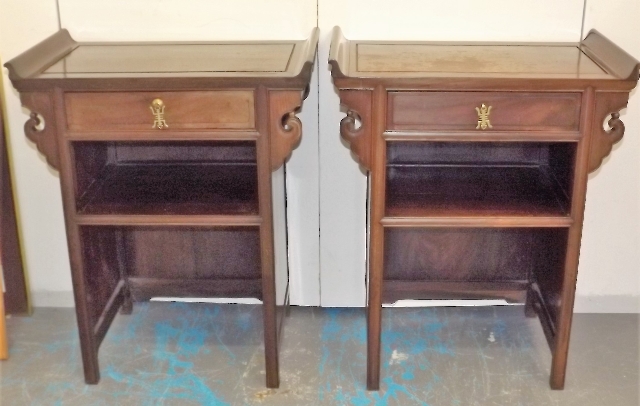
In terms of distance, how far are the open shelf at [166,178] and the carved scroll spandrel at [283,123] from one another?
21 centimetres

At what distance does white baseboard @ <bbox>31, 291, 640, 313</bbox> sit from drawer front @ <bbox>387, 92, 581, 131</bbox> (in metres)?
0.91

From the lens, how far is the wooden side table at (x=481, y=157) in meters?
1.87

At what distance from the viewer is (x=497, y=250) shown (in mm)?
2533

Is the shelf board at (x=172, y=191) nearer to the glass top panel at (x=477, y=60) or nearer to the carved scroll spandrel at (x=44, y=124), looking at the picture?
the carved scroll spandrel at (x=44, y=124)

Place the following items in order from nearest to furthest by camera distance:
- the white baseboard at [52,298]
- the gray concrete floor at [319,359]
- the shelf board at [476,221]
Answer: the shelf board at [476,221] → the gray concrete floor at [319,359] → the white baseboard at [52,298]

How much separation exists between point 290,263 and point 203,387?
21.7 inches

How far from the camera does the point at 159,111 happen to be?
1898mm

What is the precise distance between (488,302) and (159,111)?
1.38 metres

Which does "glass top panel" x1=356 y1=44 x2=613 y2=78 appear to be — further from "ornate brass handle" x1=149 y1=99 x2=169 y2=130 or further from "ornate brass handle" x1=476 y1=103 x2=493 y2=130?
"ornate brass handle" x1=149 y1=99 x2=169 y2=130

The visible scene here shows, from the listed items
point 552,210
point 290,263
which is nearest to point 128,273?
point 290,263

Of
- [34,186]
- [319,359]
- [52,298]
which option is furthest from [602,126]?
[52,298]

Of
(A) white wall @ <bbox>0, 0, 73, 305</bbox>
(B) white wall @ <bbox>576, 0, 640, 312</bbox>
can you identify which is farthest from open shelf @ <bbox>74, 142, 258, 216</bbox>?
(B) white wall @ <bbox>576, 0, 640, 312</bbox>

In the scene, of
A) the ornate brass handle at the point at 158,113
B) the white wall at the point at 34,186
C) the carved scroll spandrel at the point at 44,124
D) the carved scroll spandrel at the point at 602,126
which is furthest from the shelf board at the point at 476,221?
the white wall at the point at 34,186

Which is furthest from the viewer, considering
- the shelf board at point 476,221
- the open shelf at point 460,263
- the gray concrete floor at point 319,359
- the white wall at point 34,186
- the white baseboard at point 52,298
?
the white baseboard at point 52,298
